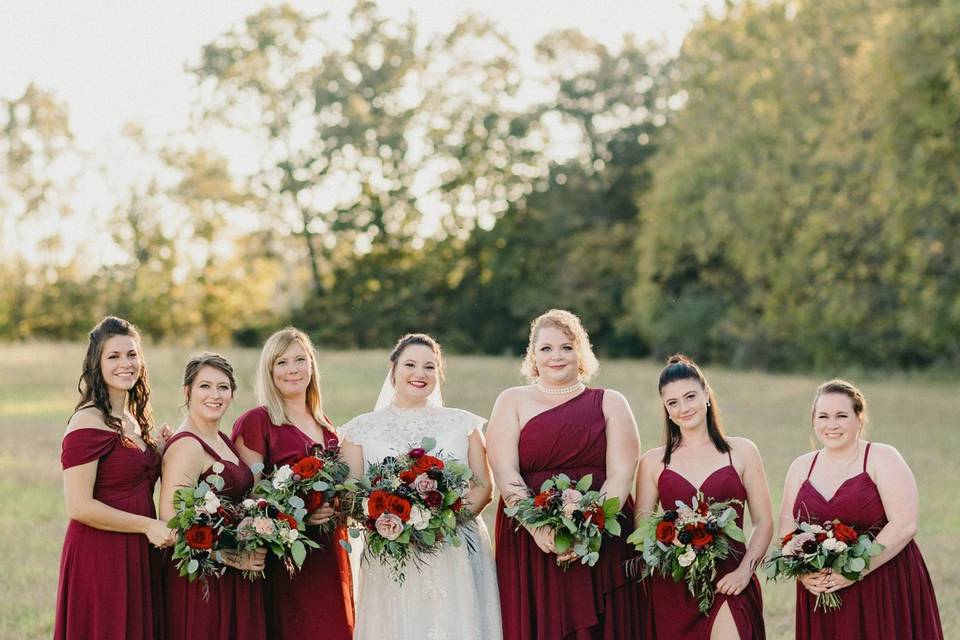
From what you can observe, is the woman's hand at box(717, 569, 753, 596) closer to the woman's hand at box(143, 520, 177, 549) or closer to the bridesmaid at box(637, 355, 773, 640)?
the bridesmaid at box(637, 355, 773, 640)

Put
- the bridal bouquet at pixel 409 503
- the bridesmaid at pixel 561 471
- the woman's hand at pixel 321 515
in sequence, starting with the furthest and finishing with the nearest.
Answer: the bridesmaid at pixel 561 471
the woman's hand at pixel 321 515
the bridal bouquet at pixel 409 503

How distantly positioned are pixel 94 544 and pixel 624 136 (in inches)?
1883

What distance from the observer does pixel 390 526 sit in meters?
6.50

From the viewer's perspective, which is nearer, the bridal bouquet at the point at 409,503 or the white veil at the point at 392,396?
the bridal bouquet at the point at 409,503

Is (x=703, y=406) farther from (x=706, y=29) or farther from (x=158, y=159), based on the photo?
(x=158, y=159)

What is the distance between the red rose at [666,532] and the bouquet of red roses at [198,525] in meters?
2.23

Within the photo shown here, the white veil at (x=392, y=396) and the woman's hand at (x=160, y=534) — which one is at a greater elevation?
the white veil at (x=392, y=396)

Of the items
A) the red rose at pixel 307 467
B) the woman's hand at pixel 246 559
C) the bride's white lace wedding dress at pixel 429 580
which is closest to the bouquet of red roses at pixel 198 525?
the woman's hand at pixel 246 559

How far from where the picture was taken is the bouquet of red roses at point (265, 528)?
6.47m

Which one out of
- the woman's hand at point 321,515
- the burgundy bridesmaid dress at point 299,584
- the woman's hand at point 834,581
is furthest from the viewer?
the burgundy bridesmaid dress at point 299,584

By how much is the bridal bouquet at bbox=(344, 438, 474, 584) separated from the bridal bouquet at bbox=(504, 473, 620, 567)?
1.28 ft

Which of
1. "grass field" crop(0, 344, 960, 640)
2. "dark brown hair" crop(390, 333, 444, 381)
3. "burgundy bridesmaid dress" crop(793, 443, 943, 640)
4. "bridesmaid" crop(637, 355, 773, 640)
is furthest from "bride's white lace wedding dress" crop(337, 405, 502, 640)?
"grass field" crop(0, 344, 960, 640)

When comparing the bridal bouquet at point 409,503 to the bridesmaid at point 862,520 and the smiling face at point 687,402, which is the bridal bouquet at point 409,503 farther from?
the bridesmaid at point 862,520

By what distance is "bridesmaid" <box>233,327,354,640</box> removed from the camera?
727cm
